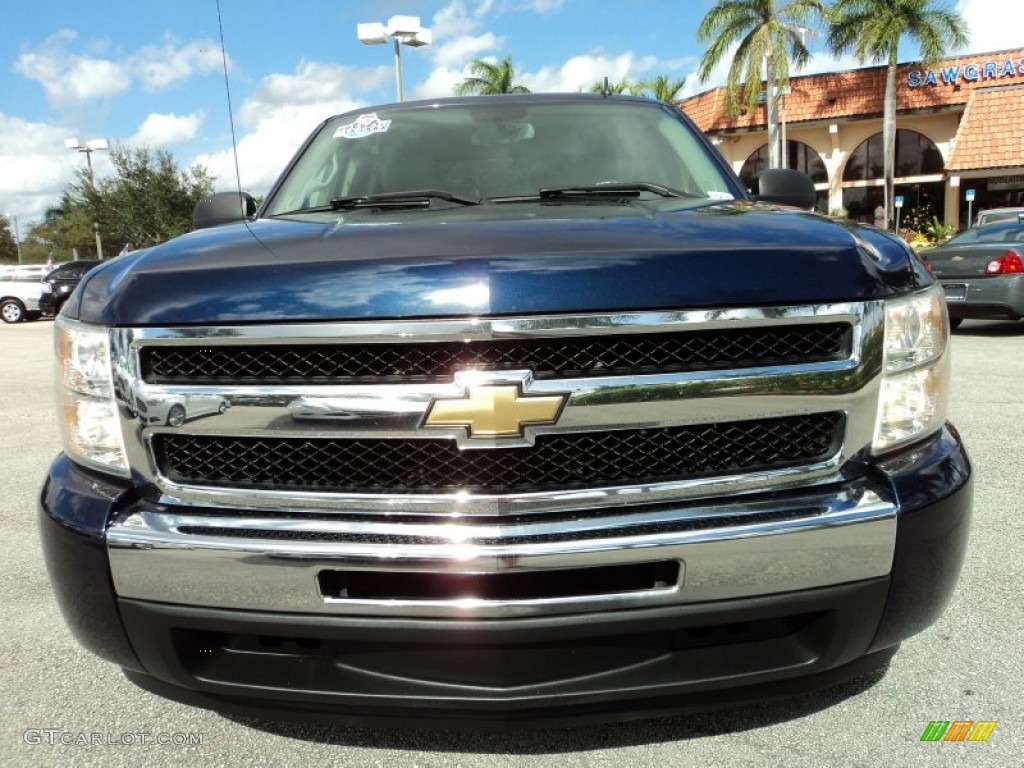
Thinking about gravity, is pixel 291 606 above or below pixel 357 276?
below

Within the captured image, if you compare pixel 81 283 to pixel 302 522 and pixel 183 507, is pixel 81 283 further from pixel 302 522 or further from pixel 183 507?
pixel 302 522

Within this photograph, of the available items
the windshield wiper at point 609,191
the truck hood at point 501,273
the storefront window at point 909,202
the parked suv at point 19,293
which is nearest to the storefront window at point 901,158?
the storefront window at point 909,202

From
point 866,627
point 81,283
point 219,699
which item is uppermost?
point 81,283

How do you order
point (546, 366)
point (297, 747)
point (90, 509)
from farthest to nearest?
point (297, 747) < point (90, 509) < point (546, 366)

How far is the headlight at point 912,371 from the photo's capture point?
1.83m

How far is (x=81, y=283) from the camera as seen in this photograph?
2014mm

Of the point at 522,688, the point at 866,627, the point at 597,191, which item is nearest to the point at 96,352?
the point at 522,688

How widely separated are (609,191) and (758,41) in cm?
3130

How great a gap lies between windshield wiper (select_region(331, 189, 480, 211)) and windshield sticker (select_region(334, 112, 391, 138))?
0.84 metres

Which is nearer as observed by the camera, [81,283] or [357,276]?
[357,276]

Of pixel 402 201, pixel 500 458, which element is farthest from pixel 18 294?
pixel 500 458

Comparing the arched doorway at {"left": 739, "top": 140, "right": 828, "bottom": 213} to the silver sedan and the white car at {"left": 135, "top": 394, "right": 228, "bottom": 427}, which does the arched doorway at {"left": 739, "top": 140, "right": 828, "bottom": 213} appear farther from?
the white car at {"left": 135, "top": 394, "right": 228, "bottom": 427}

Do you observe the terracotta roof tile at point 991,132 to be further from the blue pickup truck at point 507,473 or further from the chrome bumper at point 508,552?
the chrome bumper at point 508,552

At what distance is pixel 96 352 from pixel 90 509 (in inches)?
13.5
